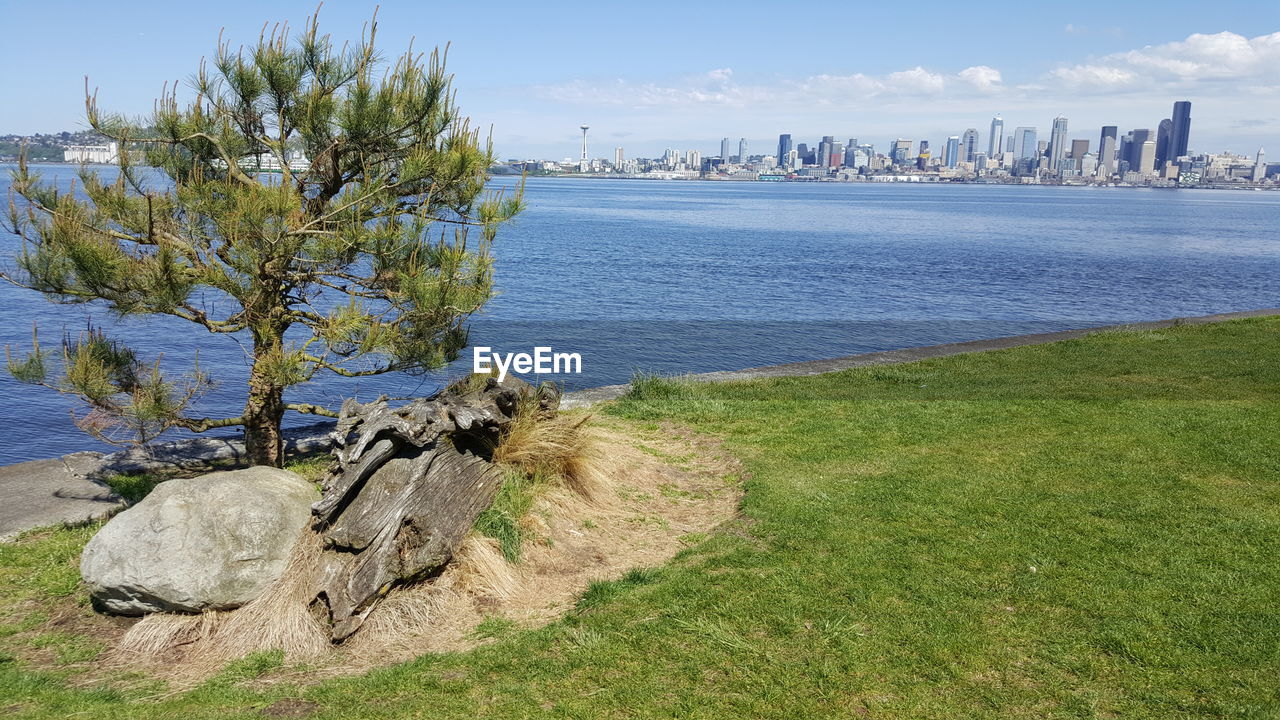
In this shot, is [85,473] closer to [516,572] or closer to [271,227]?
[271,227]

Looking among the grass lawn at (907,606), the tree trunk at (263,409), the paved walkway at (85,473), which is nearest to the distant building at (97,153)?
the tree trunk at (263,409)

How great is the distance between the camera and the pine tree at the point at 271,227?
8797mm

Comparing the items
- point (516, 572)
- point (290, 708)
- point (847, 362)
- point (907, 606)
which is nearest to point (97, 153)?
point (516, 572)

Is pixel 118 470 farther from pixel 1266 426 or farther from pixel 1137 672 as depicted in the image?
pixel 1266 426

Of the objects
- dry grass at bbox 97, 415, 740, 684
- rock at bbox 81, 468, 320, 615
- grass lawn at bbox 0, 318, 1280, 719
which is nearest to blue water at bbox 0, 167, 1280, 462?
dry grass at bbox 97, 415, 740, 684

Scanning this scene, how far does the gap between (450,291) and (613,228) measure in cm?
6400

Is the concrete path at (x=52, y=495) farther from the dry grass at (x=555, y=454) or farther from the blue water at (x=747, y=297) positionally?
the dry grass at (x=555, y=454)

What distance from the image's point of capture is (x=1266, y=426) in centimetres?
1171

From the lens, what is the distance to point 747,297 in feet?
122

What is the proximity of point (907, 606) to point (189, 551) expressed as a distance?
5.42 meters

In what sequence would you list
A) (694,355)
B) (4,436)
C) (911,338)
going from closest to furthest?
(4,436), (694,355), (911,338)

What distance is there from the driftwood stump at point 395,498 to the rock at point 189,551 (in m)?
0.44

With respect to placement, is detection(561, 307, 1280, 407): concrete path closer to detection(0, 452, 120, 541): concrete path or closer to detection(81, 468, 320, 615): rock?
detection(0, 452, 120, 541): concrete path

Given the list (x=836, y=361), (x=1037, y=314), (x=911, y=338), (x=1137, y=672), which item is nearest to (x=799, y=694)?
(x=1137, y=672)
